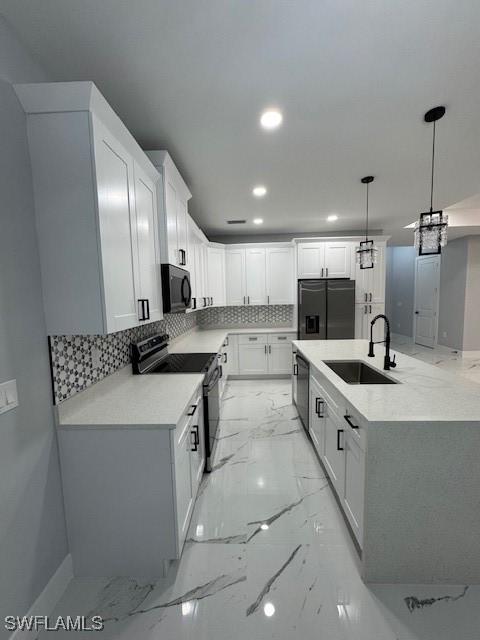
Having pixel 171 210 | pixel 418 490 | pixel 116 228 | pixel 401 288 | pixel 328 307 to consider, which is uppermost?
pixel 171 210

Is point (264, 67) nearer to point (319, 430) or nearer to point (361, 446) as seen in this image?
point (361, 446)

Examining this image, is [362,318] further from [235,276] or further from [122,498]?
[122,498]

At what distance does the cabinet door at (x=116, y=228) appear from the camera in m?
1.32

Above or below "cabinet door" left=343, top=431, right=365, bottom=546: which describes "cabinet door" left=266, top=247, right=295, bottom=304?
above

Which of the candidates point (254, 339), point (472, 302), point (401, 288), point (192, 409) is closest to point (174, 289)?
point (192, 409)

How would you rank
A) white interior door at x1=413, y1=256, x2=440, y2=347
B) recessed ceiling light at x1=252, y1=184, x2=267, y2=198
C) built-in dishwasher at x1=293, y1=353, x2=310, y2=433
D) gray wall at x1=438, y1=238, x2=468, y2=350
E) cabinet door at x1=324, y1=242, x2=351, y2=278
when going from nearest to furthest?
built-in dishwasher at x1=293, y1=353, x2=310, y2=433 < recessed ceiling light at x1=252, y1=184, x2=267, y2=198 < cabinet door at x1=324, y1=242, x2=351, y2=278 < gray wall at x1=438, y1=238, x2=468, y2=350 < white interior door at x1=413, y1=256, x2=440, y2=347

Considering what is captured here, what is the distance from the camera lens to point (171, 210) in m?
2.38

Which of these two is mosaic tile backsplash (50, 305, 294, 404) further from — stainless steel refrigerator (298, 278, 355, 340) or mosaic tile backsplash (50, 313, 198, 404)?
stainless steel refrigerator (298, 278, 355, 340)

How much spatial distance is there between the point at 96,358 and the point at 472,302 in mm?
7216

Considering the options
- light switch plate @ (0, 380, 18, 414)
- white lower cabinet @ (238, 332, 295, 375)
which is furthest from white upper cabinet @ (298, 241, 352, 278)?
light switch plate @ (0, 380, 18, 414)

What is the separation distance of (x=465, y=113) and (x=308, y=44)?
1.34 meters

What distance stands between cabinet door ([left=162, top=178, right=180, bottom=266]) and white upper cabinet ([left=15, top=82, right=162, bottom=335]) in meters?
0.75

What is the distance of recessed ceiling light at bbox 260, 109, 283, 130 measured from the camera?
1846mm

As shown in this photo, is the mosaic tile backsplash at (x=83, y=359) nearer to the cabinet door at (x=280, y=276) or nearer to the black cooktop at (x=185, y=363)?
the black cooktop at (x=185, y=363)
